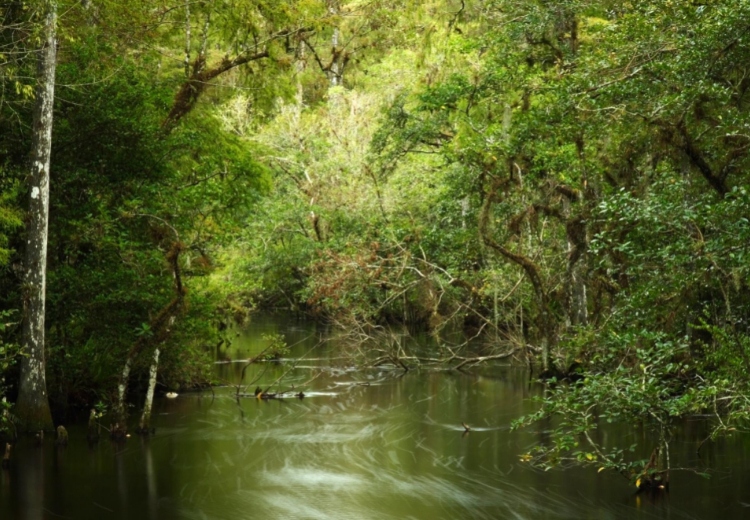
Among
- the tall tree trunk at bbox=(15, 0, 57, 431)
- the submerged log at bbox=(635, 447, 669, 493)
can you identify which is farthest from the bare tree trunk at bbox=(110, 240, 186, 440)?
the submerged log at bbox=(635, 447, 669, 493)

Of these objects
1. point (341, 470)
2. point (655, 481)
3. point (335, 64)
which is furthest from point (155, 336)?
point (335, 64)

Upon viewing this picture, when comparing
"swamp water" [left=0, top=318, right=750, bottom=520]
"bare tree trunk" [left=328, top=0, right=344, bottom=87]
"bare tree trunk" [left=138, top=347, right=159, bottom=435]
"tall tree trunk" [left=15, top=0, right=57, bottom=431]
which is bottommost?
"swamp water" [left=0, top=318, right=750, bottom=520]

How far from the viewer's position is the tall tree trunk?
1240 cm

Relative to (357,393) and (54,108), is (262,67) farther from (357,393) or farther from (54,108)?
(357,393)

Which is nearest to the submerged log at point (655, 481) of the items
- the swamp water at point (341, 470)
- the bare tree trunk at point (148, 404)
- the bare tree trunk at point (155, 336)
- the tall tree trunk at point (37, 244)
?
the swamp water at point (341, 470)

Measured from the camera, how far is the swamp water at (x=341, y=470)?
10.2 metres

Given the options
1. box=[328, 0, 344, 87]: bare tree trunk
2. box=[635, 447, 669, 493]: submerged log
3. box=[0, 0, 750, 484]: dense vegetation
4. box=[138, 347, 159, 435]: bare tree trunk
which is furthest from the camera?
box=[328, 0, 344, 87]: bare tree trunk

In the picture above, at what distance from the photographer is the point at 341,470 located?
39.7 ft

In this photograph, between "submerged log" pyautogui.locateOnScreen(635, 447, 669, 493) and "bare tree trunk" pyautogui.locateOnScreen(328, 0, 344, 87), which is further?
"bare tree trunk" pyautogui.locateOnScreen(328, 0, 344, 87)

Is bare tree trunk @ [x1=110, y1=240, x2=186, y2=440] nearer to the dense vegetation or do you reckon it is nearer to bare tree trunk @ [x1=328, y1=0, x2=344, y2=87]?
the dense vegetation

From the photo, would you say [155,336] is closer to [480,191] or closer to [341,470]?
[341,470]

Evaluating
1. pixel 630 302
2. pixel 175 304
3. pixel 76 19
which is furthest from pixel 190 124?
pixel 630 302

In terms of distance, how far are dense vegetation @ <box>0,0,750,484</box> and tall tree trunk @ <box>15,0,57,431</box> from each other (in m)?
0.38

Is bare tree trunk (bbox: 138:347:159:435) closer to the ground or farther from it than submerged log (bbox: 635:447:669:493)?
farther from it
